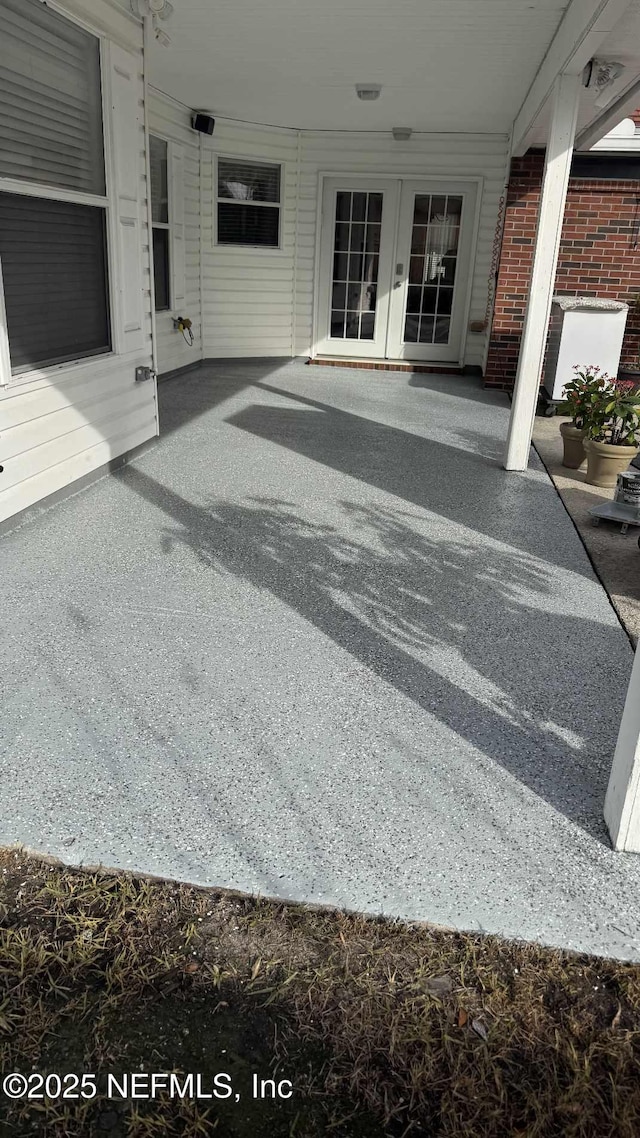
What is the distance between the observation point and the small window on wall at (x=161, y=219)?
307 inches

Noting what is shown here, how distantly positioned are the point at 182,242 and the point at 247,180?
4.69 feet

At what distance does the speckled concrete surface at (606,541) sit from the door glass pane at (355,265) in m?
4.46

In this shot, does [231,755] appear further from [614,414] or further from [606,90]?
[606,90]

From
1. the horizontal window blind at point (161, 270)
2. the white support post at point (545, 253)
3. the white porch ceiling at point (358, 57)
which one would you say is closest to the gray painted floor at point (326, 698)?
the white support post at point (545, 253)

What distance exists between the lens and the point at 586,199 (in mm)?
8227

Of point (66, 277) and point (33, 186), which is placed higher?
point (33, 186)

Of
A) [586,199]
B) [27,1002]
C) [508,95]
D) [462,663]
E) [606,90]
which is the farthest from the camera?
[586,199]

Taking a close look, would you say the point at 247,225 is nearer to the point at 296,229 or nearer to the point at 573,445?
the point at 296,229

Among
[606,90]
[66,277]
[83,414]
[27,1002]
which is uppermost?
[606,90]

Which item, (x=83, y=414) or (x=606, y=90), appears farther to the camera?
(x=606, y=90)

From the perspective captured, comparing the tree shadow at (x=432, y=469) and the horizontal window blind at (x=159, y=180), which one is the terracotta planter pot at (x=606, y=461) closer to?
the tree shadow at (x=432, y=469)

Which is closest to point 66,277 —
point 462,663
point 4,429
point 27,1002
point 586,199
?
point 4,429

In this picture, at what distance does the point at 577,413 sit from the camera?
17.7 ft

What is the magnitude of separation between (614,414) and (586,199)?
436cm
